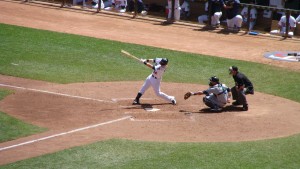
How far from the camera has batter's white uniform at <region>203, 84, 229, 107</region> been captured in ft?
59.6

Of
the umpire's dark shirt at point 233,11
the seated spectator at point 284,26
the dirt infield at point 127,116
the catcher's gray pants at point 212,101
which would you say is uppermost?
the umpire's dark shirt at point 233,11

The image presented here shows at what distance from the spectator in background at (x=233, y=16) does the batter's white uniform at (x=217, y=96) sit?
11061 millimetres

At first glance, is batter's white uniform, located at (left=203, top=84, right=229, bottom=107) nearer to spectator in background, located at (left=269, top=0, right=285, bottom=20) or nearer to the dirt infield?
the dirt infield

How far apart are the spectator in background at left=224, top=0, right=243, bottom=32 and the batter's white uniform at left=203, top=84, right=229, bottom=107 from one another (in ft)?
36.3

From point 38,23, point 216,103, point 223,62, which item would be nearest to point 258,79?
point 223,62

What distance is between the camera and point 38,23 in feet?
98.8

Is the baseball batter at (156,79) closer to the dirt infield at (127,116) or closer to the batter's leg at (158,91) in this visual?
the batter's leg at (158,91)

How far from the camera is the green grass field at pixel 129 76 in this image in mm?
13742

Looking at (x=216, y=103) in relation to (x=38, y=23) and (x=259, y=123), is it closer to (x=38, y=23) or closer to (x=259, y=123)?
(x=259, y=123)

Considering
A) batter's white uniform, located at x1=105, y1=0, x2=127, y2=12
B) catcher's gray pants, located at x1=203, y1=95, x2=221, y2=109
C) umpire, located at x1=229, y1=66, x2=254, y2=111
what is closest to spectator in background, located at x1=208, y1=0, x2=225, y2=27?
batter's white uniform, located at x1=105, y1=0, x2=127, y2=12

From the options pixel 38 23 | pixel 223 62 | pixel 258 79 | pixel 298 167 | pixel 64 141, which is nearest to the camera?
pixel 298 167

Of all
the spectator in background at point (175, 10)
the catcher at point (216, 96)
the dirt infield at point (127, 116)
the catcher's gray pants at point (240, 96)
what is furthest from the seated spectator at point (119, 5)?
the catcher at point (216, 96)

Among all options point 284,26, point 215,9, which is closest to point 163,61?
point 284,26

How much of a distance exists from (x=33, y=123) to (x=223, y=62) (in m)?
9.90
